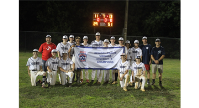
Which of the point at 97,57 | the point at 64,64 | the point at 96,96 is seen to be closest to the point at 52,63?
the point at 64,64

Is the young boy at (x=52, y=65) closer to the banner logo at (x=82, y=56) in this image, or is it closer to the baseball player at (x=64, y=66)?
the baseball player at (x=64, y=66)

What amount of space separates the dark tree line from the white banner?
65.3 feet

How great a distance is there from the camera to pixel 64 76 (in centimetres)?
900

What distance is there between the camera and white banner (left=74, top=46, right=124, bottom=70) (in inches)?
376

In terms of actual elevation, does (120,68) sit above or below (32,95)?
above

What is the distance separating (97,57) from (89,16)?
24.1m

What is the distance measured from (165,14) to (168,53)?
7492mm

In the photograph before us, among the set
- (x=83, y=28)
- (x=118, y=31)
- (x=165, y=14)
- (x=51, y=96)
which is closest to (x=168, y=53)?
(x=165, y=14)

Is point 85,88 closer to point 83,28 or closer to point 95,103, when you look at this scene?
point 95,103

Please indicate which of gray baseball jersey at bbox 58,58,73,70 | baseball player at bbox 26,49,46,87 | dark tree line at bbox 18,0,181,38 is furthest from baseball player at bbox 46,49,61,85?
dark tree line at bbox 18,0,181,38

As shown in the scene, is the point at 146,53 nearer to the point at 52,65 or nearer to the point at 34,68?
the point at 52,65

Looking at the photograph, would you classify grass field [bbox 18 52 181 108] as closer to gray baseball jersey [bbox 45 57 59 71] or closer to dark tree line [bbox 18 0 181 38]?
gray baseball jersey [bbox 45 57 59 71]

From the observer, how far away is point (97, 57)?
966 centimetres

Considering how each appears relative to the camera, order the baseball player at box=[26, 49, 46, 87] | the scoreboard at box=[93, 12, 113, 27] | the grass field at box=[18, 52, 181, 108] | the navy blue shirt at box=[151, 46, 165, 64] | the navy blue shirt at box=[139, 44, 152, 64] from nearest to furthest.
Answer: the grass field at box=[18, 52, 181, 108] < the baseball player at box=[26, 49, 46, 87] < the navy blue shirt at box=[151, 46, 165, 64] < the navy blue shirt at box=[139, 44, 152, 64] < the scoreboard at box=[93, 12, 113, 27]
